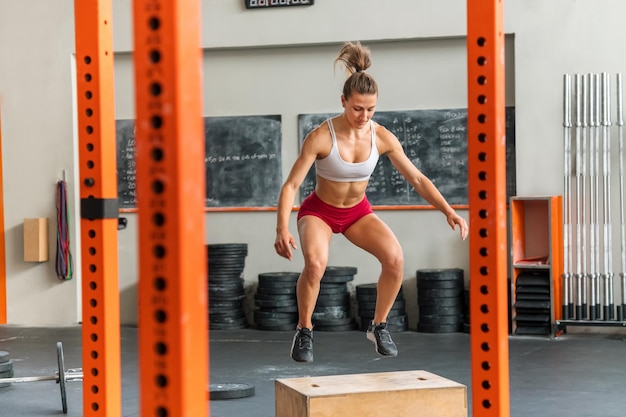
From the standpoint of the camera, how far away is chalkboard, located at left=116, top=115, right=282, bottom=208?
9039 millimetres

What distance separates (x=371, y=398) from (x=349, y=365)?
2863 millimetres

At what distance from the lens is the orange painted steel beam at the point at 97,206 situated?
311 cm

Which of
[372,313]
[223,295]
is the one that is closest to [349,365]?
[372,313]

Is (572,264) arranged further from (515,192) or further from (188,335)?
(188,335)

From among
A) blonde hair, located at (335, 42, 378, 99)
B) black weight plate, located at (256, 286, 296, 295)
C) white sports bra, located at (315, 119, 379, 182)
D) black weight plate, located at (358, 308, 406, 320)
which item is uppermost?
blonde hair, located at (335, 42, 378, 99)

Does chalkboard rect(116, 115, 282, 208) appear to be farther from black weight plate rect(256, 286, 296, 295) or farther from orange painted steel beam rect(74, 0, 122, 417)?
orange painted steel beam rect(74, 0, 122, 417)

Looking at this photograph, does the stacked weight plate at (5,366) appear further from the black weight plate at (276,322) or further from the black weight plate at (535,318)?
the black weight plate at (535,318)

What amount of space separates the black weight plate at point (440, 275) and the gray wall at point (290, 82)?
0.96 ft

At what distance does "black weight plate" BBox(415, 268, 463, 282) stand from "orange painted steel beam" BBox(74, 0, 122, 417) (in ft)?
17.9

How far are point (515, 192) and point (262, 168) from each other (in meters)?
2.38

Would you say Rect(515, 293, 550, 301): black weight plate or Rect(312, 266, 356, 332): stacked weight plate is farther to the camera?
Rect(312, 266, 356, 332): stacked weight plate

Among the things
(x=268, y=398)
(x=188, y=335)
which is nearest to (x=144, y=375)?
(x=188, y=335)

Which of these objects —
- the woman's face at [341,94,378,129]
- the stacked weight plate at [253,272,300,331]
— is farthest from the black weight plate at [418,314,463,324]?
the woman's face at [341,94,378,129]

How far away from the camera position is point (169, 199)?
1.55 metres
